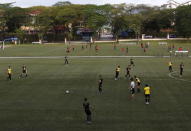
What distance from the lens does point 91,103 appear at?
87.5ft

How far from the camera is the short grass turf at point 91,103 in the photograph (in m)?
21.2

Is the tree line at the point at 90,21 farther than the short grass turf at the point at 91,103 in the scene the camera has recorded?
Yes

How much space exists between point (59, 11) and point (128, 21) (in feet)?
93.1

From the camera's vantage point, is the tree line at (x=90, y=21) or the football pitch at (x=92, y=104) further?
the tree line at (x=90, y=21)

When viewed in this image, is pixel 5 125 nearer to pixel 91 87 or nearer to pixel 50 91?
pixel 50 91

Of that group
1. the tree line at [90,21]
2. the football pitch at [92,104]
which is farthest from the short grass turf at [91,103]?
the tree line at [90,21]

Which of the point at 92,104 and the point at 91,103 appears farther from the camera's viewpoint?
the point at 91,103

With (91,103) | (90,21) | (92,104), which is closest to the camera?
(92,104)

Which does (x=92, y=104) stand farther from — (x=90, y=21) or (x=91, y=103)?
(x=90, y=21)

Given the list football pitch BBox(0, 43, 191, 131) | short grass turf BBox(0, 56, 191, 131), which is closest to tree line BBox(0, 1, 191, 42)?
football pitch BBox(0, 43, 191, 131)

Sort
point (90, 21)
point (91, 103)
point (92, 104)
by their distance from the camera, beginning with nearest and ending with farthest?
point (92, 104), point (91, 103), point (90, 21)

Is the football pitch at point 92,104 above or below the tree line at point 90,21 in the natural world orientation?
below

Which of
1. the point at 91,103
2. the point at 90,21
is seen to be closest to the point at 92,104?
the point at 91,103

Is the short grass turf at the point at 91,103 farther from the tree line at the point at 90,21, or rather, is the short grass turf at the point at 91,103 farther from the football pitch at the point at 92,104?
the tree line at the point at 90,21
